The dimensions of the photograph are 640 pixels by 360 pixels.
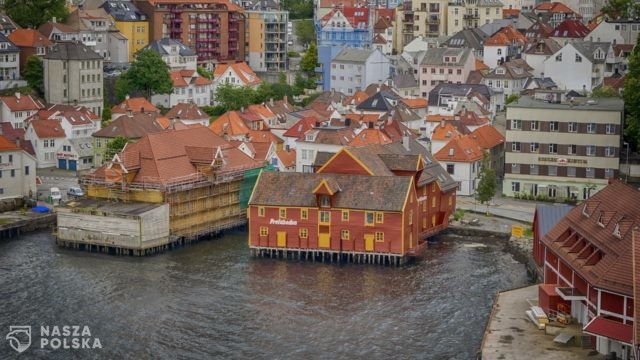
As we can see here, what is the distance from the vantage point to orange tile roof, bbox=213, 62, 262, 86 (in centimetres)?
11388

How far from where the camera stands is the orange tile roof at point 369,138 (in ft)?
260

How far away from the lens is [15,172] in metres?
76.2

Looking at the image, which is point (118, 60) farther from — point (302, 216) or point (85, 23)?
point (302, 216)

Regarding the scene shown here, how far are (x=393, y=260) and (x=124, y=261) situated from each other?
1284 cm

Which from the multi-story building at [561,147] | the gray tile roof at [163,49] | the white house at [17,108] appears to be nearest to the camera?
the multi-story building at [561,147]

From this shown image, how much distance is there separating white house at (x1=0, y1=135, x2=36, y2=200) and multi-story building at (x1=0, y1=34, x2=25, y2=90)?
27.1 meters

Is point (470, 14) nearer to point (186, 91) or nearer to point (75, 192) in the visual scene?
point (186, 91)

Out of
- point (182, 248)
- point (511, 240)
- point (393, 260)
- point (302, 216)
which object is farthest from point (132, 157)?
point (511, 240)

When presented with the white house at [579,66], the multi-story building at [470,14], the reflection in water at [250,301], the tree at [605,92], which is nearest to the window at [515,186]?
the reflection in water at [250,301]

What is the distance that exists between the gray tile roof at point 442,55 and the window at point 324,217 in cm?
5011

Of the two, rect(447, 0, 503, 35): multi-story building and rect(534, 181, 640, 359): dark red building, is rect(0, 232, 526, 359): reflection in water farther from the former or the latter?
rect(447, 0, 503, 35): multi-story building

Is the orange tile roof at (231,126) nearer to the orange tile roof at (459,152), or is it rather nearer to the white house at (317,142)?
the white house at (317,142)

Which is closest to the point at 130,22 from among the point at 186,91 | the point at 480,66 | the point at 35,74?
the point at 186,91

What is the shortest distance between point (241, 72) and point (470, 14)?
115ft
